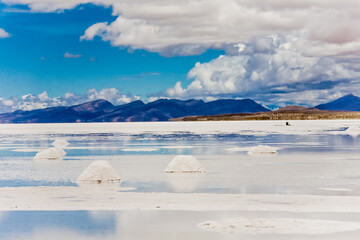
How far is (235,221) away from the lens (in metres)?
13.6

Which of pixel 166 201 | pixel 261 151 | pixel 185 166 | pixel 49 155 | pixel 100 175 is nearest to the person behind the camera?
pixel 166 201

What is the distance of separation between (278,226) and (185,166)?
13.1 m

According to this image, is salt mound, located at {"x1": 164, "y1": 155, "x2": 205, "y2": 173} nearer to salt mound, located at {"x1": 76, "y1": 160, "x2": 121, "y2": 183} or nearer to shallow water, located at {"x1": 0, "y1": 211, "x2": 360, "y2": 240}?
salt mound, located at {"x1": 76, "y1": 160, "x2": 121, "y2": 183}

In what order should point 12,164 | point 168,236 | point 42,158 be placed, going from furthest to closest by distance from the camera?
point 42,158, point 12,164, point 168,236

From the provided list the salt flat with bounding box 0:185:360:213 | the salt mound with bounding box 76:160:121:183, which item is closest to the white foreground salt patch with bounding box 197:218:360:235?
the salt flat with bounding box 0:185:360:213

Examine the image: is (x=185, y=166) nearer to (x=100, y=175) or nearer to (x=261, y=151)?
(x=100, y=175)

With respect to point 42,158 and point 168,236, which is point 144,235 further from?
point 42,158

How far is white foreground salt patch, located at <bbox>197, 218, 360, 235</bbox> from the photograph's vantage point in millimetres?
12523

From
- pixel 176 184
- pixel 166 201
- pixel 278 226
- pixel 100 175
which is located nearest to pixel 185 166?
pixel 176 184

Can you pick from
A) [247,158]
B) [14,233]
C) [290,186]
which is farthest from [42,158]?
[14,233]

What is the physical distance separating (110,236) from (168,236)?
1.44 metres

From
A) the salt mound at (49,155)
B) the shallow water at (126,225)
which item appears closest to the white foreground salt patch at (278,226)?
the shallow water at (126,225)

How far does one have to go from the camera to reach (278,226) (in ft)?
42.7

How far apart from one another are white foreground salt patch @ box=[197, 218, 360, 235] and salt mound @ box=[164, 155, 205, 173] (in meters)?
11.8
